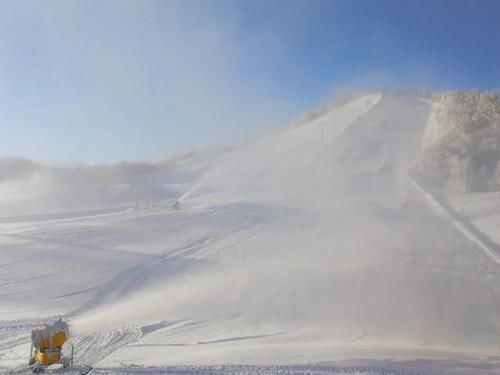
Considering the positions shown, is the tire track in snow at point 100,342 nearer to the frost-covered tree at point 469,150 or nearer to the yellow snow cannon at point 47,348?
the yellow snow cannon at point 47,348

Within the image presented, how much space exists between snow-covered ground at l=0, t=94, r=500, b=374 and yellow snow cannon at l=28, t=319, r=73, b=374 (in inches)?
37.4

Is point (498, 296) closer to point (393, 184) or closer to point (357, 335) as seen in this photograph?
point (357, 335)

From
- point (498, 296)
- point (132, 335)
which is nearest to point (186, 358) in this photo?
point (132, 335)

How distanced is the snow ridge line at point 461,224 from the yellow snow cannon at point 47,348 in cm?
1698

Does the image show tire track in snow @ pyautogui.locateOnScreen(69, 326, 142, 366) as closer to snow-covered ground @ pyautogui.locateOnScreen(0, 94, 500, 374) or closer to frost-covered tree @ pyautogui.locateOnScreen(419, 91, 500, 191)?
snow-covered ground @ pyautogui.locateOnScreen(0, 94, 500, 374)

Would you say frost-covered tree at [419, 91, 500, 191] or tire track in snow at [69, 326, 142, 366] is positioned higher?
frost-covered tree at [419, 91, 500, 191]

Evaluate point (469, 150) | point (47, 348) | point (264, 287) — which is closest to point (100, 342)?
point (47, 348)

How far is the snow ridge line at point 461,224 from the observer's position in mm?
20691

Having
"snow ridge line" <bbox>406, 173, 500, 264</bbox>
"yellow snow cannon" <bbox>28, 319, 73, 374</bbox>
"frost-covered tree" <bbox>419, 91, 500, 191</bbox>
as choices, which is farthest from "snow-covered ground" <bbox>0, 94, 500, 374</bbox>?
"frost-covered tree" <bbox>419, 91, 500, 191</bbox>

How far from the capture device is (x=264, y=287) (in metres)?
18.7

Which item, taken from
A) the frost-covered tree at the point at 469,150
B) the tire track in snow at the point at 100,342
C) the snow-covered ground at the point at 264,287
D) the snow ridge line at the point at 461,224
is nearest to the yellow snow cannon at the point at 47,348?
the tire track in snow at the point at 100,342

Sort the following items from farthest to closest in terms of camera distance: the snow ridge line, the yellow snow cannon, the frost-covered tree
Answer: the frost-covered tree < the snow ridge line < the yellow snow cannon

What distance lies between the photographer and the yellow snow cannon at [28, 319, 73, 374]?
34.9ft

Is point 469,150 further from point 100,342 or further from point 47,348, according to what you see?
point 47,348
